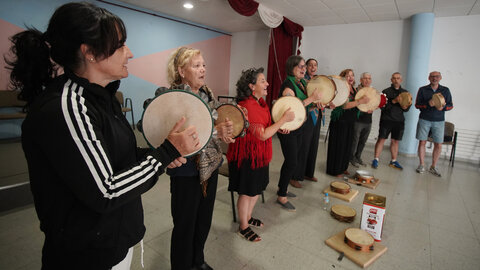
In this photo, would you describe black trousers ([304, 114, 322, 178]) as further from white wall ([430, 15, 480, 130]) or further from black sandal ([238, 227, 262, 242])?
white wall ([430, 15, 480, 130])

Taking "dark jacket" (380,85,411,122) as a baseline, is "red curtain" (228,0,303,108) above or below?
above

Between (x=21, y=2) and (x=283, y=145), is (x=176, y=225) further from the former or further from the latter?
(x=21, y=2)

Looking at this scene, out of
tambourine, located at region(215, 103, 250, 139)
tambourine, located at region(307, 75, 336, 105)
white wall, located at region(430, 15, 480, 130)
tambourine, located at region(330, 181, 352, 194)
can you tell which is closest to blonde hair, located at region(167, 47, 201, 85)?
tambourine, located at region(215, 103, 250, 139)

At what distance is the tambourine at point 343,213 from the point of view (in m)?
2.57

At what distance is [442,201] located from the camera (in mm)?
3225

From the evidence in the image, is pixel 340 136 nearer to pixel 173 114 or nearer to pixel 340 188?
pixel 340 188

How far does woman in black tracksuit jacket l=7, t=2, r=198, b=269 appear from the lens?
697 millimetres

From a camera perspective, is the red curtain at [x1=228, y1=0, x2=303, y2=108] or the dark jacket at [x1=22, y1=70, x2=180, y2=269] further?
the red curtain at [x1=228, y1=0, x2=303, y2=108]

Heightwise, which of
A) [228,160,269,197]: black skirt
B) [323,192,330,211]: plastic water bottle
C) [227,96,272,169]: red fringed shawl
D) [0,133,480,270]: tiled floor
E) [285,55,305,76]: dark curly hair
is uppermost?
[285,55,305,76]: dark curly hair

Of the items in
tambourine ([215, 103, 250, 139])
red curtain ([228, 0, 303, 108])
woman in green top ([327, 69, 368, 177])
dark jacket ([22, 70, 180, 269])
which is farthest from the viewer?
red curtain ([228, 0, 303, 108])

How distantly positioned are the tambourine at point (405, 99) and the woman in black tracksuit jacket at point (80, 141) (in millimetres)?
4197

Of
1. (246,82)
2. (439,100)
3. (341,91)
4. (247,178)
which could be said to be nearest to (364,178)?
(341,91)

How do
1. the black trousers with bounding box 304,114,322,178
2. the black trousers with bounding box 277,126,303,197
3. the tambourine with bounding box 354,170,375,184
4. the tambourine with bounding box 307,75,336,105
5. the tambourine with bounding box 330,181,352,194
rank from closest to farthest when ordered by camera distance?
the black trousers with bounding box 277,126,303,197
the tambourine with bounding box 307,75,336,105
the tambourine with bounding box 330,181,352,194
the black trousers with bounding box 304,114,322,178
the tambourine with bounding box 354,170,375,184

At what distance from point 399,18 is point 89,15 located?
621 cm
